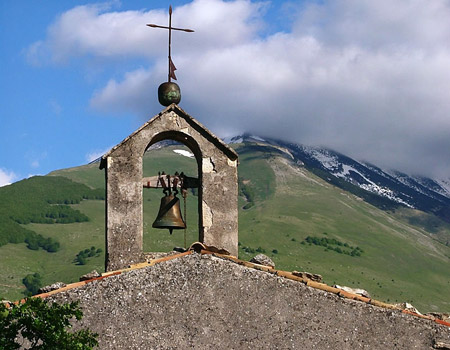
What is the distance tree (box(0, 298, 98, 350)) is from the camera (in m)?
10.3

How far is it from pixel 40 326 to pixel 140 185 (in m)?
4.27

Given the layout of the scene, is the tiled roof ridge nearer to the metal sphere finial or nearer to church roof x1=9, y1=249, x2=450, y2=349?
church roof x1=9, y1=249, x2=450, y2=349

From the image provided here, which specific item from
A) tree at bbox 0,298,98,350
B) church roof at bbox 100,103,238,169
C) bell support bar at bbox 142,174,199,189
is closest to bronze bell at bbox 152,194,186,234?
bell support bar at bbox 142,174,199,189

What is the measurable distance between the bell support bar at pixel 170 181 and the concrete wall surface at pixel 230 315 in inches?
88.4

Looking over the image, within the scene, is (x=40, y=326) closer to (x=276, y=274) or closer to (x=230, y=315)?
(x=230, y=315)

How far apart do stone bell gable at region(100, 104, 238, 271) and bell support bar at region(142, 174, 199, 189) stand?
0.21m

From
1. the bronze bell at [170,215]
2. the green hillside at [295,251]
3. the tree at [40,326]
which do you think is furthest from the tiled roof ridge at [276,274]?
the green hillside at [295,251]

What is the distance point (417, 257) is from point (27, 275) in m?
94.2

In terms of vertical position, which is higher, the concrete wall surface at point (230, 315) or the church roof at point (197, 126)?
the church roof at point (197, 126)

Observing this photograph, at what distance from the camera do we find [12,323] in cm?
1053

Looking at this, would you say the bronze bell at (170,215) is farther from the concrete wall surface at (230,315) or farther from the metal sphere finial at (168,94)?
the concrete wall surface at (230,315)

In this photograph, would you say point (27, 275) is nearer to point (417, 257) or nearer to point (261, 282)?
point (417, 257)

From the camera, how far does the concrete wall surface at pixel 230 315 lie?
1180 centimetres

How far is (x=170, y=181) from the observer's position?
580 inches
